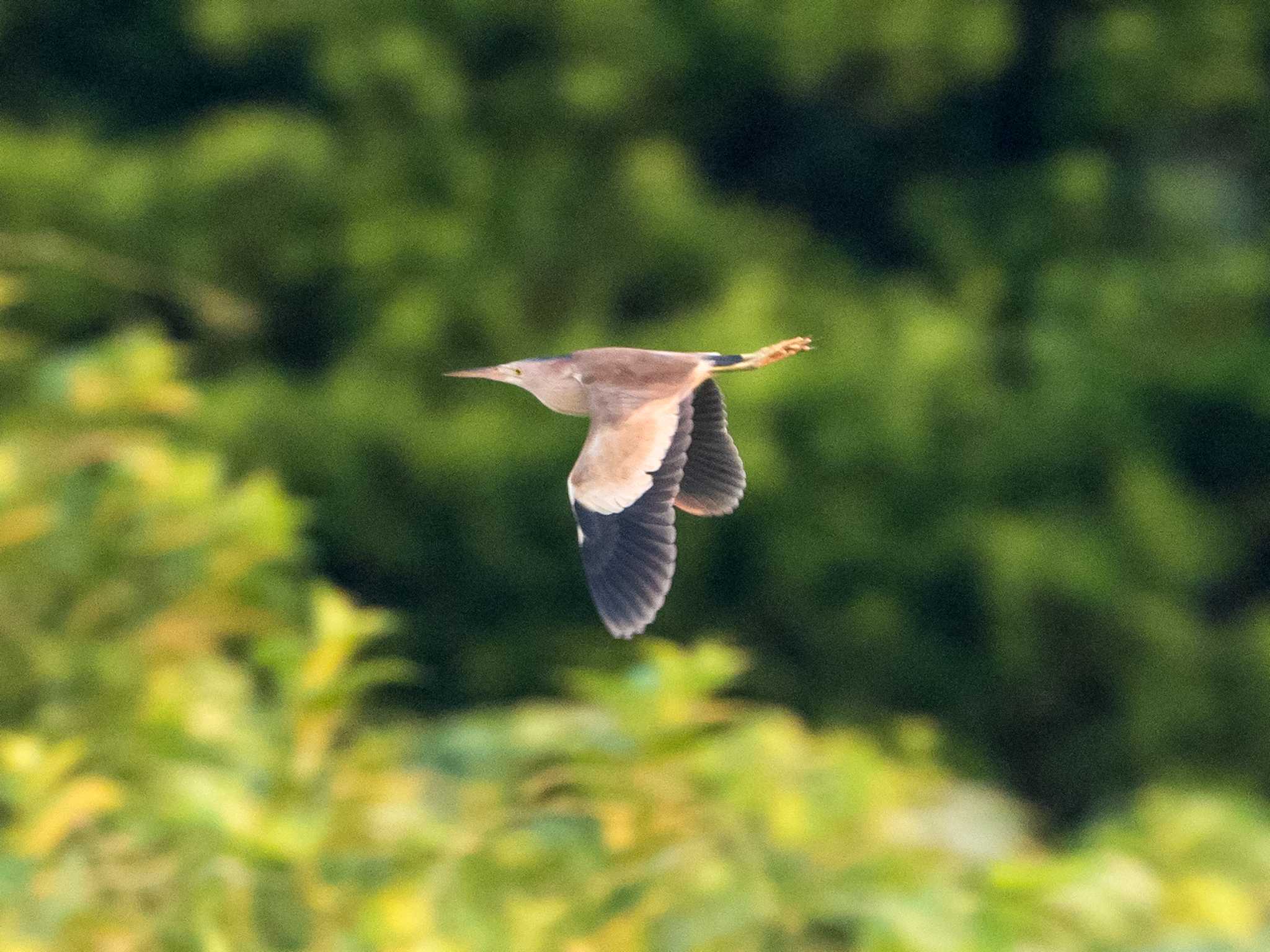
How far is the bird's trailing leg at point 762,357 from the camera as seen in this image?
667mm

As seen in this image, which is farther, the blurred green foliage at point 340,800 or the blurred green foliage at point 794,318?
the blurred green foliage at point 794,318

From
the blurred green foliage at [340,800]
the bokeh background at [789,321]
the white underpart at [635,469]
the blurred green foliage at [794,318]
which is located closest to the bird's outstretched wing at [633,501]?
the white underpart at [635,469]

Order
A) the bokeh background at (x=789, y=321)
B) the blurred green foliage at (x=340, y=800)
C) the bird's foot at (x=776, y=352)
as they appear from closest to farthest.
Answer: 1. the bird's foot at (x=776, y=352)
2. the blurred green foliage at (x=340, y=800)
3. the bokeh background at (x=789, y=321)

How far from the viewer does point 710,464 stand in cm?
80

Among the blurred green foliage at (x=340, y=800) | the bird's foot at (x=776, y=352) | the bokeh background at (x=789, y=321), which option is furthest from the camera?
the bokeh background at (x=789, y=321)

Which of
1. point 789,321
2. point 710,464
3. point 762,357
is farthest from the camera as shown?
point 789,321

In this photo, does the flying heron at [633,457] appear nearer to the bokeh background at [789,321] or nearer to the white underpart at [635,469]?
the white underpart at [635,469]

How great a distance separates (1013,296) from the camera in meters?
4.49

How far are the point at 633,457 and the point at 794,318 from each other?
11.3ft

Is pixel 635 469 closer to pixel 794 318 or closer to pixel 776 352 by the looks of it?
pixel 776 352

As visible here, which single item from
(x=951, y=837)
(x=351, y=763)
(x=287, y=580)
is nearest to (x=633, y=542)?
(x=351, y=763)

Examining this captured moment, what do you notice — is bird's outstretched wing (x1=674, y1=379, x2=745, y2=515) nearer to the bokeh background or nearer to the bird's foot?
the bird's foot

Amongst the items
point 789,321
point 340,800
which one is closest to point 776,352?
point 340,800

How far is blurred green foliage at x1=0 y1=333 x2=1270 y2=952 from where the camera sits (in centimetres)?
157
